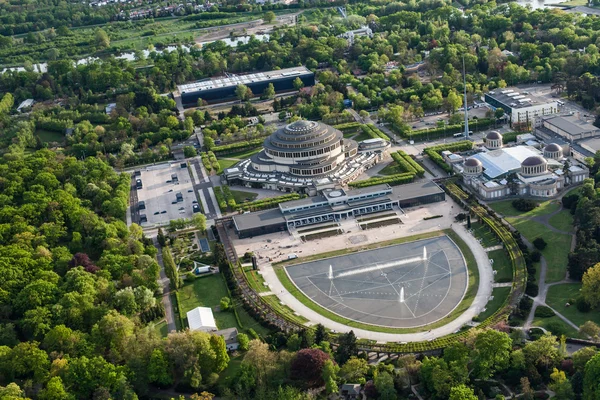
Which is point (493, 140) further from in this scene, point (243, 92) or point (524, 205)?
point (243, 92)

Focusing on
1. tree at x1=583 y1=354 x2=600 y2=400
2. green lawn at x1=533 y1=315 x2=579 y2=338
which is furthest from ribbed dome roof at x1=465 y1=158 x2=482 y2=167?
tree at x1=583 y1=354 x2=600 y2=400

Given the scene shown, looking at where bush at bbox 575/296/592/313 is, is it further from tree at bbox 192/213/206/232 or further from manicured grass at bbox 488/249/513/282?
tree at bbox 192/213/206/232

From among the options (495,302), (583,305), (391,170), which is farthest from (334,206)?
(583,305)

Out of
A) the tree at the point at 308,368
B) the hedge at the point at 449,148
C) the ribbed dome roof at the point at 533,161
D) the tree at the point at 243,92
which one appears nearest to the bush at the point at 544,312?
the tree at the point at 308,368

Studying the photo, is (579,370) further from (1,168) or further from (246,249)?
(1,168)

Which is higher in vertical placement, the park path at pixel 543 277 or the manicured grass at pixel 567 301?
the park path at pixel 543 277

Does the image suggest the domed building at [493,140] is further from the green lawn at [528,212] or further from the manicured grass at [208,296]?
the manicured grass at [208,296]

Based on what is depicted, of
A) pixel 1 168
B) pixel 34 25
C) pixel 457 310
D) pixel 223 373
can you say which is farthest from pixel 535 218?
pixel 34 25
